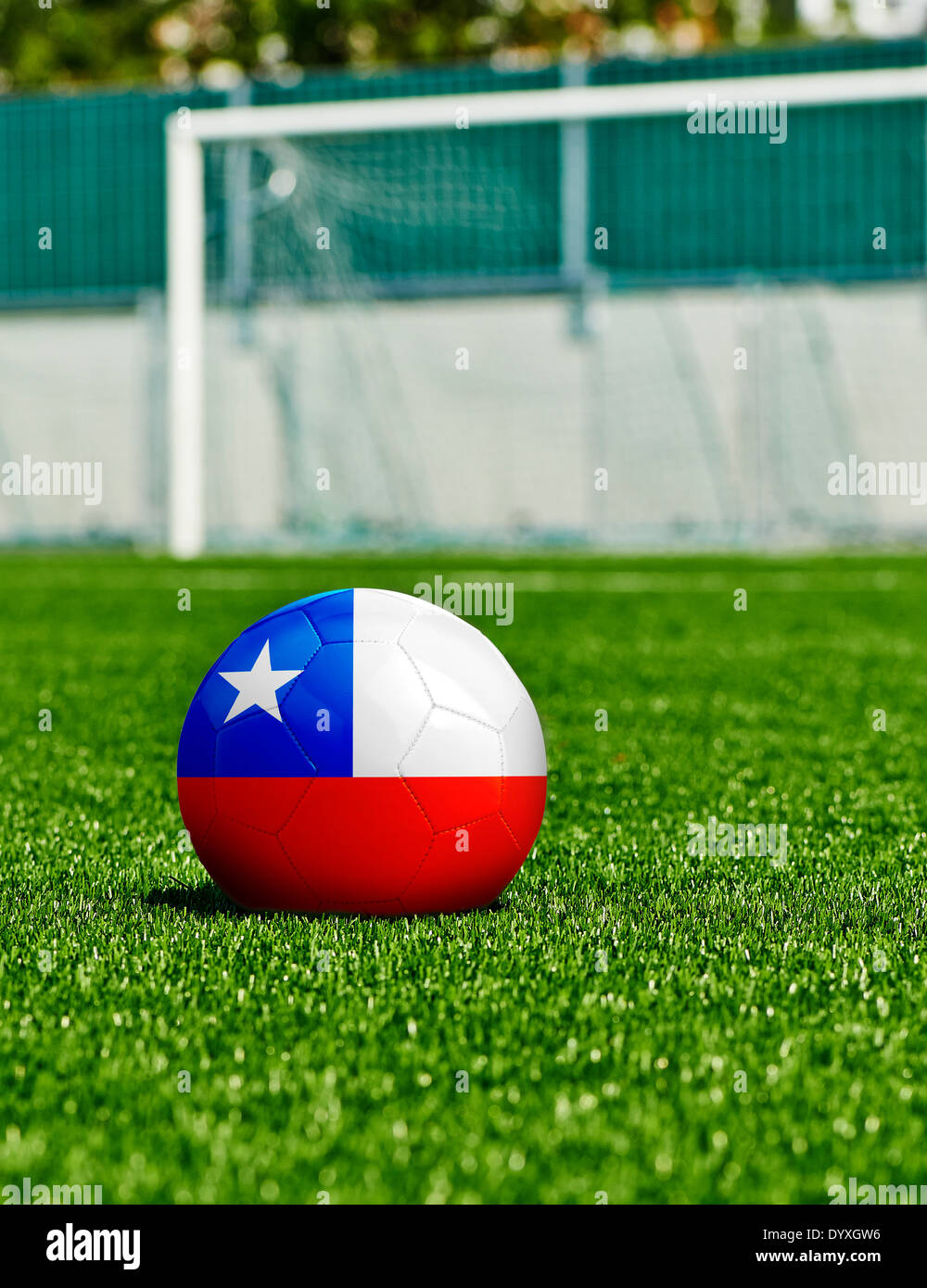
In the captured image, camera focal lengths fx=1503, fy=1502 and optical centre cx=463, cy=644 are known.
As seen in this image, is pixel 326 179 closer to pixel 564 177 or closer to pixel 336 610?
pixel 564 177

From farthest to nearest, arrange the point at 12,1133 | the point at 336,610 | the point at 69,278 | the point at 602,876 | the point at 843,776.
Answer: the point at 69,278 < the point at 843,776 < the point at 602,876 < the point at 336,610 < the point at 12,1133

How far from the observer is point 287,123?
1582cm

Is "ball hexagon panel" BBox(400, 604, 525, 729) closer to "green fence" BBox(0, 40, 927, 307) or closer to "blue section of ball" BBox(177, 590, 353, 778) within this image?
"blue section of ball" BBox(177, 590, 353, 778)

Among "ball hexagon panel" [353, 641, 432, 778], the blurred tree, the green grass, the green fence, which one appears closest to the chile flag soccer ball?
"ball hexagon panel" [353, 641, 432, 778]

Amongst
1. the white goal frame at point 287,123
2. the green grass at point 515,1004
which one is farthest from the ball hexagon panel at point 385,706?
the white goal frame at point 287,123

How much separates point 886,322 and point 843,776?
59.1 feet

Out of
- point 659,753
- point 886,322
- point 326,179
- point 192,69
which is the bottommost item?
point 659,753

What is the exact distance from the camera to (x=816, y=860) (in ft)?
12.2

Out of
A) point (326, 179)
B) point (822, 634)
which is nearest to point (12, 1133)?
point (822, 634)

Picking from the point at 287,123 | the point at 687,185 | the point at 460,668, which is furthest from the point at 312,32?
the point at 460,668

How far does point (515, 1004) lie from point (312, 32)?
→ 29.7 metres

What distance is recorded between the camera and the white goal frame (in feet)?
46.5

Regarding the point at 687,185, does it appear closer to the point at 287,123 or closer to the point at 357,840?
the point at 287,123

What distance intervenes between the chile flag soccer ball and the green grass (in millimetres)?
107
